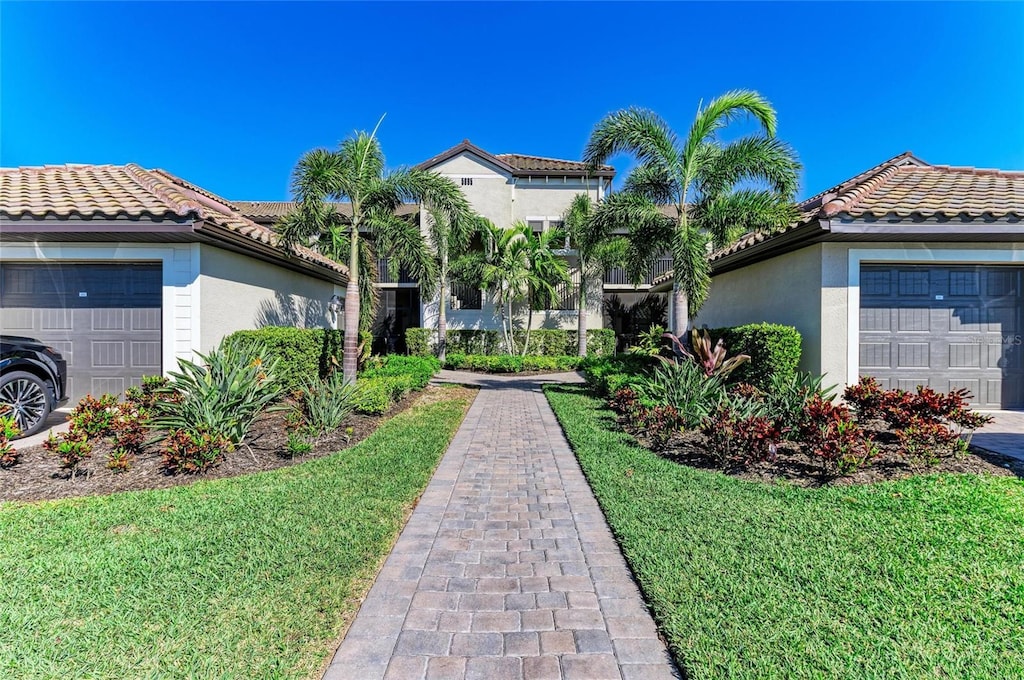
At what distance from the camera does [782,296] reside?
9.53 metres

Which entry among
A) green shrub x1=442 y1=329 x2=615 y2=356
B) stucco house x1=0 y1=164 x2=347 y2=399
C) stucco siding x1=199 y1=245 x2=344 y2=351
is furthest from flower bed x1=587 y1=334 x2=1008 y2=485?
green shrub x1=442 y1=329 x2=615 y2=356

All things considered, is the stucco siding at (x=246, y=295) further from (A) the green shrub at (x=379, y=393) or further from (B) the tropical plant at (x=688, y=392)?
(B) the tropical plant at (x=688, y=392)

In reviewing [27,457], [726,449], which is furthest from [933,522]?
[27,457]

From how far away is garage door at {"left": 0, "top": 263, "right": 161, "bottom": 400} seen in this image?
8.59m

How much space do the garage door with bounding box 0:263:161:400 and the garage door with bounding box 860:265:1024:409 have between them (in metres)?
13.6

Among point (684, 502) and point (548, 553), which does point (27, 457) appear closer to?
point (548, 553)

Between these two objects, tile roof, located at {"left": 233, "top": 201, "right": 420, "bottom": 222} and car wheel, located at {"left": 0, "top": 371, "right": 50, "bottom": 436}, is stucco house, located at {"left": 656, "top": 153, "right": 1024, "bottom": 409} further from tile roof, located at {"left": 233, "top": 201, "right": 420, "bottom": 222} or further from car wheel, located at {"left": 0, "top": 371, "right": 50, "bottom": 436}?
tile roof, located at {"left": 233, "top": 201, "right": 420, "bottom": 222}

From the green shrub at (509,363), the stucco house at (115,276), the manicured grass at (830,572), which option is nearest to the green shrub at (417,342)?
the green shrub at (509,363)

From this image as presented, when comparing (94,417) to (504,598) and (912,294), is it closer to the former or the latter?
(504,598)

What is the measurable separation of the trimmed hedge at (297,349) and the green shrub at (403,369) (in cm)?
101

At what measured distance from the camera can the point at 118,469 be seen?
5.08m

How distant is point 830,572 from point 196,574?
14.3 feet

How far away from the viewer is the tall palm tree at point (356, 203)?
919 centimetres

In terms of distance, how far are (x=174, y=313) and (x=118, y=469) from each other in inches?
166
